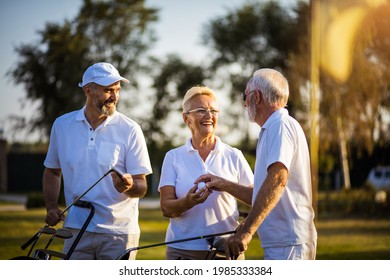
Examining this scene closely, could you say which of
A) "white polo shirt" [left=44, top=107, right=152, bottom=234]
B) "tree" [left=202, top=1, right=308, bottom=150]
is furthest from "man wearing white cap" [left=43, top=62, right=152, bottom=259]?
"tree" [left=202, top=1, right=308, bottom=150]

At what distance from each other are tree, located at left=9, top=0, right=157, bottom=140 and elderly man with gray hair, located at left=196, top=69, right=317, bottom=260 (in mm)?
10863

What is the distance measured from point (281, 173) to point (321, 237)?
750 cm

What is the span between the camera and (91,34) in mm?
16156

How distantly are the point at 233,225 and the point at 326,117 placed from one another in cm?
1516

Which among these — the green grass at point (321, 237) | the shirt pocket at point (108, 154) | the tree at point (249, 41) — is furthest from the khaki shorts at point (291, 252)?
the tree at point (249, 41)

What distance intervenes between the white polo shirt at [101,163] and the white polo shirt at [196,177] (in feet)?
0.48

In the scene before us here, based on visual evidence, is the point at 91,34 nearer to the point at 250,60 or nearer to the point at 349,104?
the point at 349,104

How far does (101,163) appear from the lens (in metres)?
3.51

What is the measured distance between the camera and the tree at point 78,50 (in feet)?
46.6

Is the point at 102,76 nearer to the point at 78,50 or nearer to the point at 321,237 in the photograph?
the point at 321,237

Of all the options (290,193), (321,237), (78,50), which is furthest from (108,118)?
(78,50)

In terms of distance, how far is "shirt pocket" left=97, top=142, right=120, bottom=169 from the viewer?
351cm

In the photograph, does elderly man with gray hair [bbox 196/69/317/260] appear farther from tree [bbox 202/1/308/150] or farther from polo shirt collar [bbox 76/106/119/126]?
tree [bbox 202/1/308/150]
